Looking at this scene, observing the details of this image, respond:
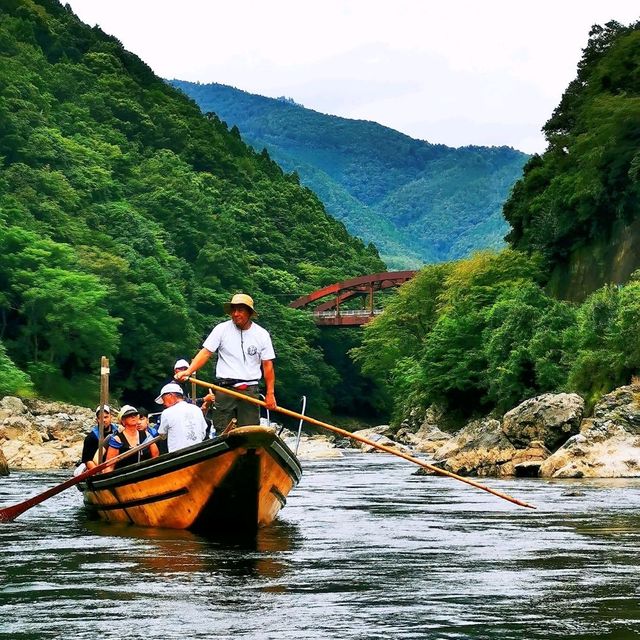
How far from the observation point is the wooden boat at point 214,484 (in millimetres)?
16266

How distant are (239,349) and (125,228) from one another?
7773 centimetres

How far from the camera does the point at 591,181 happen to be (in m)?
62.2

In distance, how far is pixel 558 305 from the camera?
192ft

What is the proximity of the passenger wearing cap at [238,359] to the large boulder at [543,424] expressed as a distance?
2108cm

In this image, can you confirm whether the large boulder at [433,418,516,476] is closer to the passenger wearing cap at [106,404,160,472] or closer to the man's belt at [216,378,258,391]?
the passenger wearing cap at [106,404,160,472]

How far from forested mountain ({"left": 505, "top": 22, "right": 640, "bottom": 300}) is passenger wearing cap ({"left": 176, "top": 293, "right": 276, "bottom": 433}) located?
42.6 m

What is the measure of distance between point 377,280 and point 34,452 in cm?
7401

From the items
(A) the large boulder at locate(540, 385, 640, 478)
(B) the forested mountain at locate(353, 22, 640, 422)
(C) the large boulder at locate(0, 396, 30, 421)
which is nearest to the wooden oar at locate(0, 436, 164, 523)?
(A) the large boulder at locate(540, 385, 640, 478)

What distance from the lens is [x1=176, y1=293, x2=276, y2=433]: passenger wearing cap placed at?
1684 centimetres

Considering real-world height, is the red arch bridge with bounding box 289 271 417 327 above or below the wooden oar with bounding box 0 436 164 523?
above

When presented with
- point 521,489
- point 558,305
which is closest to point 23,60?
point 558,305

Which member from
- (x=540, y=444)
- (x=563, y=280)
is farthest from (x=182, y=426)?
(x=563, y=280)

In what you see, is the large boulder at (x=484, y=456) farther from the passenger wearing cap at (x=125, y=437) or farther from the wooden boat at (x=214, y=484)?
the wooden boat at (x=214, y=484)

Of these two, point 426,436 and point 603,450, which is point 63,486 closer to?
point 603,450
